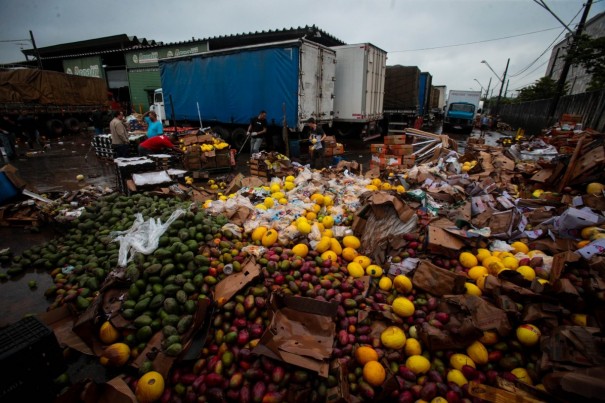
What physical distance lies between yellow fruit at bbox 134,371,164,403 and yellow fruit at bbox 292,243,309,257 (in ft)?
6.56

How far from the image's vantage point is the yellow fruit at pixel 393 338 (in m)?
2.75

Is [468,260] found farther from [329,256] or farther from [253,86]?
[253,86]

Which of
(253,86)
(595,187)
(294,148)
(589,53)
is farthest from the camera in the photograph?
(589,53)

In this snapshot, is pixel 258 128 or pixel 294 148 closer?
pixel 258 128

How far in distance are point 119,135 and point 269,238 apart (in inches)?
367

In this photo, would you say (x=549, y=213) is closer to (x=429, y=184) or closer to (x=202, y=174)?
(x=429, y=184)

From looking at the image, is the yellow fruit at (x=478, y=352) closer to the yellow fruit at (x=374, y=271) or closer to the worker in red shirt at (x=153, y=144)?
the yellow fruit at (x=374, y=271)

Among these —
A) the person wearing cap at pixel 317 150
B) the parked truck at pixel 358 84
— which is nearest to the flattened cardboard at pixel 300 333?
the person wearing cap at pixel 317 150

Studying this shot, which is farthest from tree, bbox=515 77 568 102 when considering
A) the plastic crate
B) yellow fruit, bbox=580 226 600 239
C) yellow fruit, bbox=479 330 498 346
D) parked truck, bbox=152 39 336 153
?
the plastic crate

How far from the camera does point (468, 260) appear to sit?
3656mm

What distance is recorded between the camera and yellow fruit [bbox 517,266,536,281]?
10.8ft

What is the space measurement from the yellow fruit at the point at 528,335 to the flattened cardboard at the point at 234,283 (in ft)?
8.89

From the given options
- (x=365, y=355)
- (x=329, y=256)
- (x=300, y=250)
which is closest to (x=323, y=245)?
(x=329, y=256)

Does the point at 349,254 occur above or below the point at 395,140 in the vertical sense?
below
